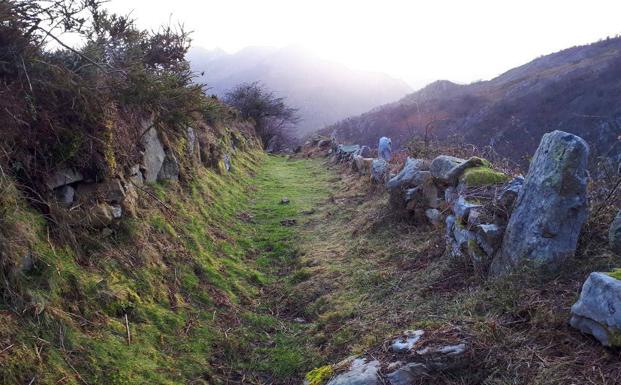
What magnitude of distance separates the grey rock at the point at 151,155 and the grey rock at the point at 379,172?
4788mm

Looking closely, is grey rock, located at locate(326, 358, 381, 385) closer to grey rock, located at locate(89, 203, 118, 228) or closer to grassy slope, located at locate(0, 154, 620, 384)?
grassy slope, located at locate(0, 154, 620, 384)

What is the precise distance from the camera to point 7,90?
13.0 ft

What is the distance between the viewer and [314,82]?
132500 millimetres

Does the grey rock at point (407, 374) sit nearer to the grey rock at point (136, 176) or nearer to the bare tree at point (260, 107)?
the grey rock at point (136, 176)

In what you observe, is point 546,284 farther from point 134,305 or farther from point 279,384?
point 134,305

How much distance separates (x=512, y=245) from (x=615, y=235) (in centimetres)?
83

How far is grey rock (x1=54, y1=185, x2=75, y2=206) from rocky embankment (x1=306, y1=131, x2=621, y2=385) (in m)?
2.84

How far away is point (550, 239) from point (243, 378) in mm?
3062

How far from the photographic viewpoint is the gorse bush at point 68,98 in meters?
4.01

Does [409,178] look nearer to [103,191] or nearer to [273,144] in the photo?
[103,191]

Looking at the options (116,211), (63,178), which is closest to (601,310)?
(116,211)

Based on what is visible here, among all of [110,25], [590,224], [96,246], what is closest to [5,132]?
[96,246]

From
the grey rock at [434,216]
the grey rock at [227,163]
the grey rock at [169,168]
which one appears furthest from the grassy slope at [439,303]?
the grey rock at [227,163]

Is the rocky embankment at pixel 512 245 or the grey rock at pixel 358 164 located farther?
the grey rock at pixel 358 164
